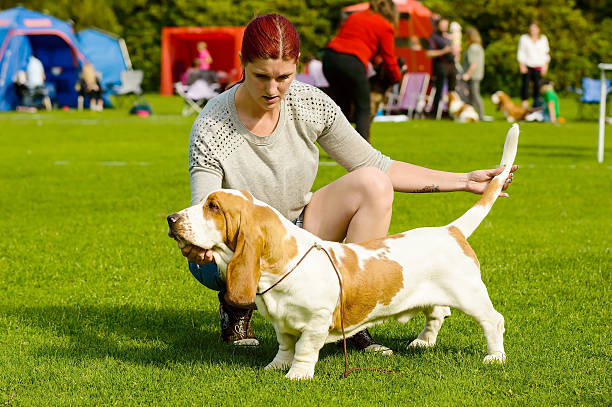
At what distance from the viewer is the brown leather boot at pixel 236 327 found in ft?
13.9

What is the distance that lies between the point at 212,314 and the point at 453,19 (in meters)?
39.5

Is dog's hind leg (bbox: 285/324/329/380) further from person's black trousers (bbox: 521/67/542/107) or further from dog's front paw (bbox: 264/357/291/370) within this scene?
person's black trousers (bbox: 521/67/542/107)

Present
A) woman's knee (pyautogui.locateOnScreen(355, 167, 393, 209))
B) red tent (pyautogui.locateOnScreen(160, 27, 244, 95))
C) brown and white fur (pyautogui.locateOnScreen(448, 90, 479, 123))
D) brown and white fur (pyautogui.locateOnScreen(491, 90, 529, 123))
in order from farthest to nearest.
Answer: red tent (pyautogui.locateOnScreen(160, 27, 244, 95)), brown and white fur (pyautogui.locateOnScreen(491, 90, 529, 123)), brown and white fur (pyautogui.locateOnScreen(448, 90, 479, 123)), woman's knee (pyautogui.locateOnScreen(355, 167, 393, 209))

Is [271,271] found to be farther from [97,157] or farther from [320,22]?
[320,22]

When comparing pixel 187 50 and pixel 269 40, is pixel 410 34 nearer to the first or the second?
pixel 187 50

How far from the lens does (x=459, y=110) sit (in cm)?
2169

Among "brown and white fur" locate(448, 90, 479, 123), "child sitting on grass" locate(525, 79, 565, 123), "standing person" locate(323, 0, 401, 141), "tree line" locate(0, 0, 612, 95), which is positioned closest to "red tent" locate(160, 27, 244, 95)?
"tree line" locate(0, 0, 612, 95)

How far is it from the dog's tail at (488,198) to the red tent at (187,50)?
3477 centimetres

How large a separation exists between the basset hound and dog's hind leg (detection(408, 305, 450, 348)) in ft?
0.44

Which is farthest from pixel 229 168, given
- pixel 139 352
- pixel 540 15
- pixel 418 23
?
pixel 540 15

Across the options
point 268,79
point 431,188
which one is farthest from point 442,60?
point 268,79

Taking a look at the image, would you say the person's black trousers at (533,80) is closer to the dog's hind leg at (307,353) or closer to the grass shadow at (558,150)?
the grass shadow at (558,150)

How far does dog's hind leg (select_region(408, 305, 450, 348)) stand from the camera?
406 cm

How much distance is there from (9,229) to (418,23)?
2142cm
